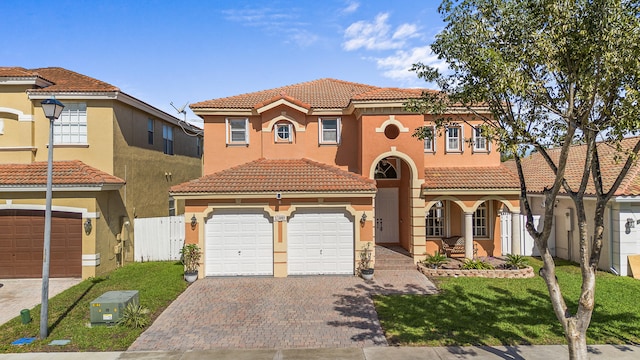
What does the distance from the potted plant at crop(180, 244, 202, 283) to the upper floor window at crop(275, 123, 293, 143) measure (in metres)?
6.47

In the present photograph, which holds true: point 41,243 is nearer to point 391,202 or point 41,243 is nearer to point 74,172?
point 74,172

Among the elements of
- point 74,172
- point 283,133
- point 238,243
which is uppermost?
point 283,133

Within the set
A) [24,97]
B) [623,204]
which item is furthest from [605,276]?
[24,97]

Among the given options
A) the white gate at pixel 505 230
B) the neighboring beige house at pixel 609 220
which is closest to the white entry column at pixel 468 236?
the white gate at pixel 505 230

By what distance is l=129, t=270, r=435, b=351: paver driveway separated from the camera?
8133 mm

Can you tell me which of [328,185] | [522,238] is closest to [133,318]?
[328,185]

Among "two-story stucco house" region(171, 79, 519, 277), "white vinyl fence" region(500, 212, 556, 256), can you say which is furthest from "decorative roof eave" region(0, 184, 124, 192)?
"white vinyl fence" region(500, 212, 556, 256)

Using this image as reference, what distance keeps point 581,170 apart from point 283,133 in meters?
15.2

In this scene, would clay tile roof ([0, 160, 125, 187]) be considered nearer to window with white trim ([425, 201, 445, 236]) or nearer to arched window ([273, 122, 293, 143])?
arched window ([273, 122, 293, 143])

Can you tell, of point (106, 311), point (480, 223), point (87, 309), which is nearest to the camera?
point (106, 311)

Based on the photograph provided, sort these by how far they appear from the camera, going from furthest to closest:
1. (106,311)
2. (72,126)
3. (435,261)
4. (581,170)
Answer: (581,170)
(72,126)
(435,261)
(106,311)

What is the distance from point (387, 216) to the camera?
17.3 m

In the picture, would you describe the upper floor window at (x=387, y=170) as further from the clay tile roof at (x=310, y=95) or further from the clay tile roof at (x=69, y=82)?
the clay tile roof at (x=69, y=82)

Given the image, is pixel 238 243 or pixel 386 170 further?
pixel 386 170
